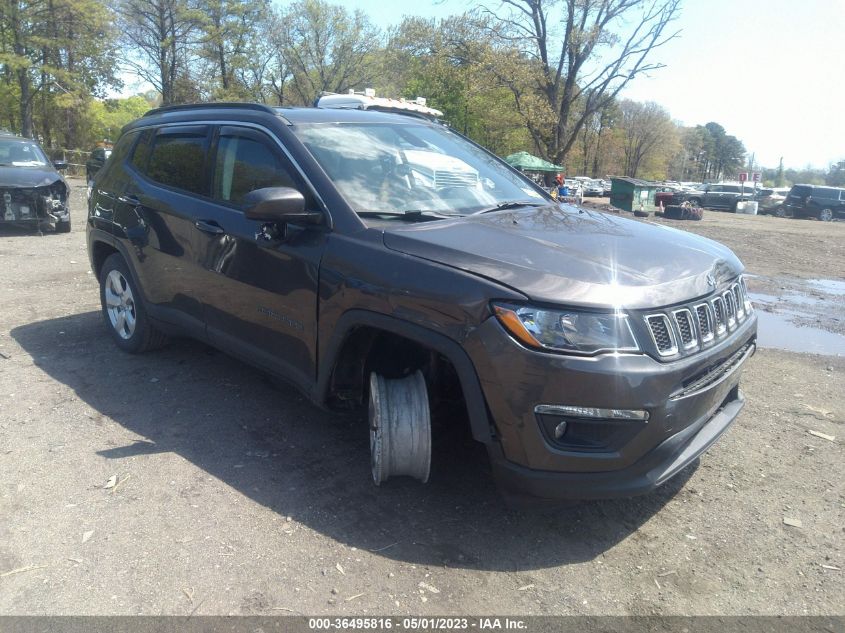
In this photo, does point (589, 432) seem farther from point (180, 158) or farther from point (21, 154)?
point (21, 154)

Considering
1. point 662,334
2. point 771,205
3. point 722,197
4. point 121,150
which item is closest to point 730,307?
point 662,334

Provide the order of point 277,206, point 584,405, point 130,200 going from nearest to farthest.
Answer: point 584,405 < point 277,206 < point 130,200

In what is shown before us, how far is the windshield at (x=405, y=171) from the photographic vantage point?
3.60 metres

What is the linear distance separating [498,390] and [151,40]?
43219 mm

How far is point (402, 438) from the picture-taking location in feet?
10.2

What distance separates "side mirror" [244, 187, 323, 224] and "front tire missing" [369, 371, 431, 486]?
3.09 ft

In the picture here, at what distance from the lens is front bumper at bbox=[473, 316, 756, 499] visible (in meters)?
2.60

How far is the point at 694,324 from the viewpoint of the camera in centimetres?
290

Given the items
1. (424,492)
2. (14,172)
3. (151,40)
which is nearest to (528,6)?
(151,40)

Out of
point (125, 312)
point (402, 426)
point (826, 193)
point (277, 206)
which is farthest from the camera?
point (826, 193)

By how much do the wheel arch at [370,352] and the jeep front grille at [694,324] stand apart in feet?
2.46

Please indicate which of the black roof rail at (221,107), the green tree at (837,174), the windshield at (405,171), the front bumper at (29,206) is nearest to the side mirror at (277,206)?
the windshield at (405,171)

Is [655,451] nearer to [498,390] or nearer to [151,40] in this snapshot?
[498,390]

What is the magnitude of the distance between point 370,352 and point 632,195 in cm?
2834
